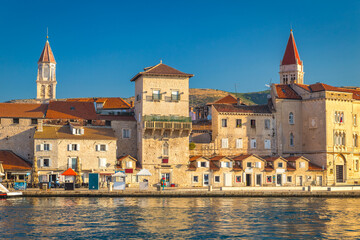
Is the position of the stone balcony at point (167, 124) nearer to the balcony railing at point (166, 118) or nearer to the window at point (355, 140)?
the balcony railing at point (166, 118)

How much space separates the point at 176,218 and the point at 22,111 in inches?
1439

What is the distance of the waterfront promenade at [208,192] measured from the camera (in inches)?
2452

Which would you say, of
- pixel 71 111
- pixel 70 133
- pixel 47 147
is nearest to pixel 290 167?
pixel 70 133

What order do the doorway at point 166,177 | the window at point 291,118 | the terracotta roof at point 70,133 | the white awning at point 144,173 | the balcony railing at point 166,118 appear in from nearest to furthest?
the white awning at point 144,173 < the terracotta roof at point 70,133 < the balcony railing at point 166,118 < the doorway at point 166,177 < the window at point 291,118

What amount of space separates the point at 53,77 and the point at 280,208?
8850 cm

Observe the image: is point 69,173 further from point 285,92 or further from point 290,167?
point 285,92

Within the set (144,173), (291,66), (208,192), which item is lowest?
(208,192)

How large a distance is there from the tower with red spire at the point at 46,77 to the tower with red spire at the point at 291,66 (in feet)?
161

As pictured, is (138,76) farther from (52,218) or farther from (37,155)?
(52,218)

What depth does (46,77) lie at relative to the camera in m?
131

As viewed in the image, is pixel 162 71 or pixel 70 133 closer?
pixel 70 133

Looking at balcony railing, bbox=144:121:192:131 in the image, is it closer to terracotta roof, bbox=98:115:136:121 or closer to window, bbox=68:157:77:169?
terracotta roof, bbox=98:115:136:121

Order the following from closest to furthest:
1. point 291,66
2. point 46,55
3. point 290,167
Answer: point 290,167 < point 291,66 < point 46,55

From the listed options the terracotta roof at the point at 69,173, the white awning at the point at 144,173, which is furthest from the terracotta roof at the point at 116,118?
the terracotta roof at the point at 69,173
